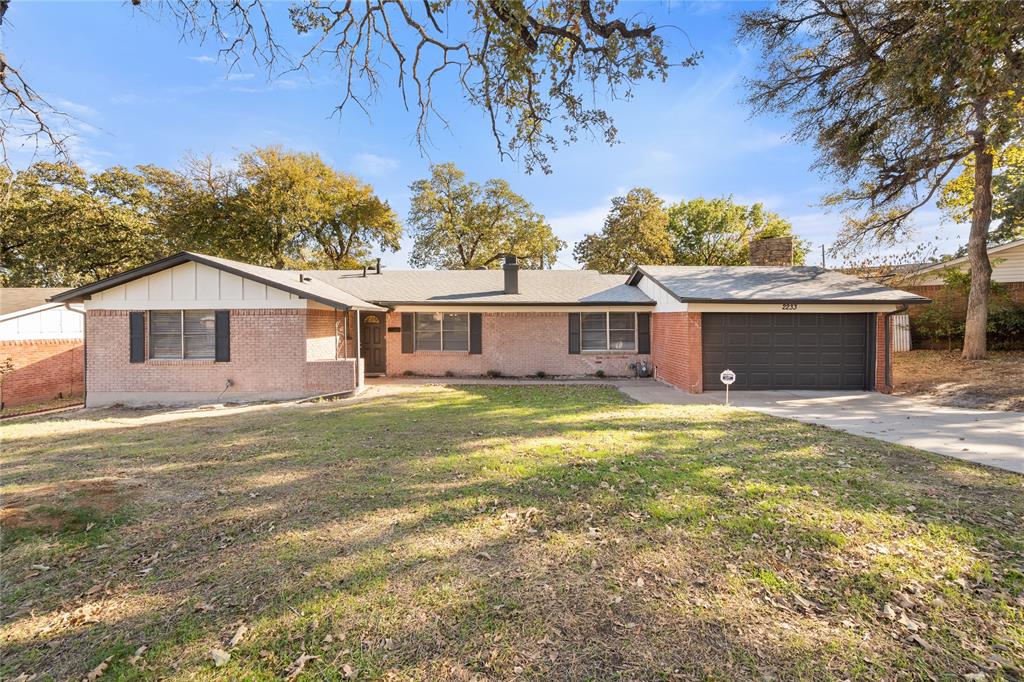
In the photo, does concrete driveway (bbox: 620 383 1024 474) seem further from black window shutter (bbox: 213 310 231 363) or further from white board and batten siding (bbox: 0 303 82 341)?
white board and batten siding (bbox: 0 303 82 341)

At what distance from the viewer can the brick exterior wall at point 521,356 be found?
14617 millimetres

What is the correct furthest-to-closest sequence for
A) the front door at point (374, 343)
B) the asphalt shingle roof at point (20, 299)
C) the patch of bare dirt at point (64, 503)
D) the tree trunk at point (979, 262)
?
the front door at point (374, 343) → the asphalt shingle roof at point (20, 299) → the tree trunk at point (979, 262) → the patch of bare dirt at point (64, 503)

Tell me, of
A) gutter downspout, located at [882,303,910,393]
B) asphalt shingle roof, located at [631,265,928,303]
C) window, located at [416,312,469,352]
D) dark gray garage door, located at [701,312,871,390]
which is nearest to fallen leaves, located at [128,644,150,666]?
asphalt shingle roof, located at [631,265,928,303]

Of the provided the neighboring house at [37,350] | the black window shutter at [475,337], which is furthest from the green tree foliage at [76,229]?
the black window shutter at [475,337]

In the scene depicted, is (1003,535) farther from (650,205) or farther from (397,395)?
(650,205)

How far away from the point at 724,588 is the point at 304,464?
15.9 ft

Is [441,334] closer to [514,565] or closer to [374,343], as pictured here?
[374,343]

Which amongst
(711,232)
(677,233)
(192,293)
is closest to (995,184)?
(711,232)

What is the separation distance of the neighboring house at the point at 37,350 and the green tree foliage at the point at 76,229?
8382 millimetres

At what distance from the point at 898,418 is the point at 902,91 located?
19.0ft

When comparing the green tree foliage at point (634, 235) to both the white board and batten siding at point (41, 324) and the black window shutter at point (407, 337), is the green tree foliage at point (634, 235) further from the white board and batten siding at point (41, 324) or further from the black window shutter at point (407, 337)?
the white board and batten siding at point (41, 324)

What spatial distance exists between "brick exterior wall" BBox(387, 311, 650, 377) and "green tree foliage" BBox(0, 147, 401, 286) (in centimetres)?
1505

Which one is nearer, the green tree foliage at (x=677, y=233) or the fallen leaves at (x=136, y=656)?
the fallen leaves at (x=136, y=656)

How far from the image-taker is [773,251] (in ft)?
52.3
